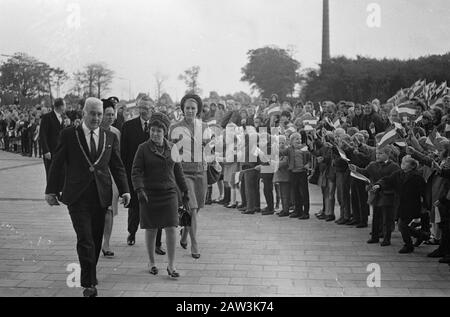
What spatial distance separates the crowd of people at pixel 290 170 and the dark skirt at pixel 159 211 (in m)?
0.01

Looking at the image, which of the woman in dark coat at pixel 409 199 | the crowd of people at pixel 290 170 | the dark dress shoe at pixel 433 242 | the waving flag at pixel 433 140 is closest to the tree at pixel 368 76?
the crowd of people at pixel 290 170

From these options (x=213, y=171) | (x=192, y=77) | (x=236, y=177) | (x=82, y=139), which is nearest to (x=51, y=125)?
(x=236, y=177)

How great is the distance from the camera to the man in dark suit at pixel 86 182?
4.96 metres

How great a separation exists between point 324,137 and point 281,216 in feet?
5.31

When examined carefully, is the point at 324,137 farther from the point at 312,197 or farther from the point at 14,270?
the point at 14,270

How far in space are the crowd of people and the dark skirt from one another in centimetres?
1

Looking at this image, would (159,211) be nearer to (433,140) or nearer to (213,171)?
(213,171)

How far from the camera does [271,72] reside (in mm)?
64500

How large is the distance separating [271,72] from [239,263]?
196 ft

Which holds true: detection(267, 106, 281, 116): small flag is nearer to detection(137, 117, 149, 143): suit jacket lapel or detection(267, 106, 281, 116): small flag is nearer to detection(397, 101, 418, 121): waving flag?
detection(397, 101, 418, 121): waving flag

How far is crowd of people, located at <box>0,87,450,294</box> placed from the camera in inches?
224

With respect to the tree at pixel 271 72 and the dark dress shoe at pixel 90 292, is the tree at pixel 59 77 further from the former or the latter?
the dark dress shoe at pixel 90 292

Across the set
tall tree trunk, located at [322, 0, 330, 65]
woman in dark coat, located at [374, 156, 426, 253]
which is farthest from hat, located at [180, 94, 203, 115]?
A: tall tree trunk, located at [322, 0, 330, 65]
